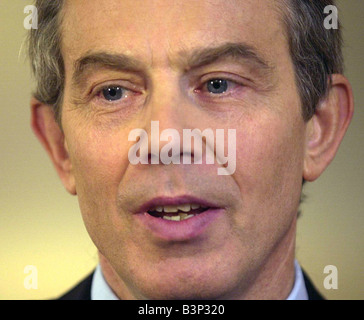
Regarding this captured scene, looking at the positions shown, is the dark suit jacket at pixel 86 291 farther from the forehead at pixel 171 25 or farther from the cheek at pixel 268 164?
the forehead at pixel 171 25

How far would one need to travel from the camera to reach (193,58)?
1.54 metres

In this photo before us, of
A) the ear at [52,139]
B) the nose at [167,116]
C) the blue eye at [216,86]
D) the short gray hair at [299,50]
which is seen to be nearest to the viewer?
the nose at [167,116]

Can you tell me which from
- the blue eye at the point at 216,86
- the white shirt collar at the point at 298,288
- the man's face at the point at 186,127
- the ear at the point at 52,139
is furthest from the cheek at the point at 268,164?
the ear at the point at 52,139

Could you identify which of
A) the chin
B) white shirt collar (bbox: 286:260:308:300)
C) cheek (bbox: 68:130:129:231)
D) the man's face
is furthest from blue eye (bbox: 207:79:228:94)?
white shirt collar (bbox: 286:260:308:300)

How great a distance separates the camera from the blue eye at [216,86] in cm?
160

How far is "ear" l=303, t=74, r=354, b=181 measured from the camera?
69.1 inches

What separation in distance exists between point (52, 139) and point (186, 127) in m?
0.51

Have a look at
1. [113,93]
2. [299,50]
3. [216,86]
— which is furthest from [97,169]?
[299,50]

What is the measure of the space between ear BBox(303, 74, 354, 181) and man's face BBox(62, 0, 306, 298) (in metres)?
0.07

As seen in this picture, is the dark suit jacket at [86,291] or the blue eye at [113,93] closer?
the blue eye at [113,93]

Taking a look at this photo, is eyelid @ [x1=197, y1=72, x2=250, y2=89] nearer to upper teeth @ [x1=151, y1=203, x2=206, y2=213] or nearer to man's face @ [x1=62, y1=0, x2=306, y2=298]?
man's face @ [x1=62, y1=0, x2=306, y2=298]

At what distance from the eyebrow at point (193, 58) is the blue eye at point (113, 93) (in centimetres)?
5

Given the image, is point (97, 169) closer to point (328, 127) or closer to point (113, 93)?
point (113, 93)
